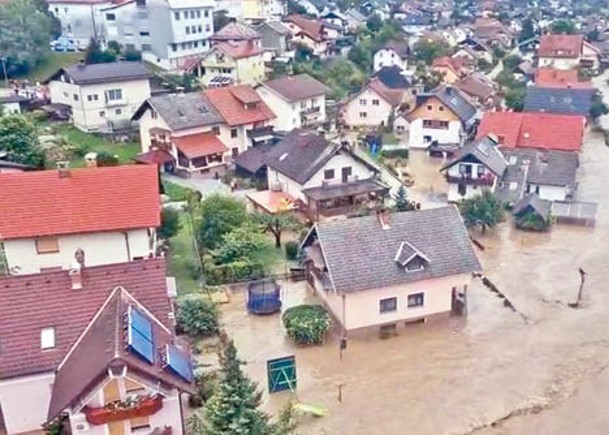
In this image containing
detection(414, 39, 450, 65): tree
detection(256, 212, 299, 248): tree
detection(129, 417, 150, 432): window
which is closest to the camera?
detection(129, 417, 150, 432): window

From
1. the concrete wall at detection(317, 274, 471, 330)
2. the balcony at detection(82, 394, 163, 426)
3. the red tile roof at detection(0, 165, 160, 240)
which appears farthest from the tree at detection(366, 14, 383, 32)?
the balcony at detection(82, 394, 163, 426)

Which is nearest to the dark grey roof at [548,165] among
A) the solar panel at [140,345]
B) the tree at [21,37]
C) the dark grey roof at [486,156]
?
the dark grey roof at [486,156]

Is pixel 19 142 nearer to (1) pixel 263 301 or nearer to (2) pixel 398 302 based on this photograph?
(1) pixel 263 301

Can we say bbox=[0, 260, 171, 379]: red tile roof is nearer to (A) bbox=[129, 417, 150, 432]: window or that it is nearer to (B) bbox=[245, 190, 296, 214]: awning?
(A) bbox=[129, 417, 150, 432]: window

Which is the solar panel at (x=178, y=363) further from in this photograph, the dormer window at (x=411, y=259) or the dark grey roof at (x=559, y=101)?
the dark grey roof at (x=559, y=101)

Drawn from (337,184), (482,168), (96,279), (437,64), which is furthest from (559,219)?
(437,64)

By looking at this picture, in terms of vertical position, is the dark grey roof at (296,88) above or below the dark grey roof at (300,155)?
above

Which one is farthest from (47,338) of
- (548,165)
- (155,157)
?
(548,165)
